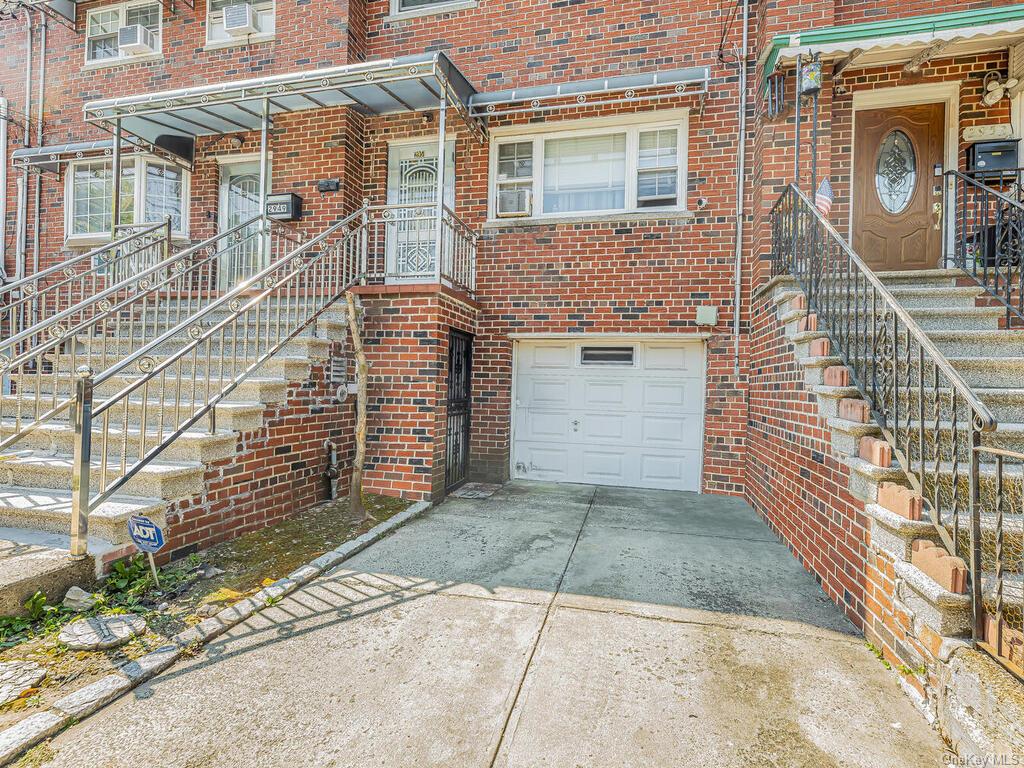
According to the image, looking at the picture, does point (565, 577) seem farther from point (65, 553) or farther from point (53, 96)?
point (53, 96)

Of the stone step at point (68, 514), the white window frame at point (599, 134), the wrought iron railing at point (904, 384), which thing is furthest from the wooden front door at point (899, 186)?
the stone step at point (68, 514)

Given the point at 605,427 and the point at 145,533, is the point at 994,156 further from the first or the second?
the point at 145,533

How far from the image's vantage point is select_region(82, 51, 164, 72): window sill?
26.2ft

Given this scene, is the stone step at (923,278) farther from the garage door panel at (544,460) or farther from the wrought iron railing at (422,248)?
the wrought iron railing at (422,248)

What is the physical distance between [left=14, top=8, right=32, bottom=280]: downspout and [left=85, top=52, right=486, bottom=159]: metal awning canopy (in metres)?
2.80

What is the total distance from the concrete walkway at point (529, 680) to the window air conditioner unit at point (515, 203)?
15.2 ft

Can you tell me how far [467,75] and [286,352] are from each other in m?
4.77

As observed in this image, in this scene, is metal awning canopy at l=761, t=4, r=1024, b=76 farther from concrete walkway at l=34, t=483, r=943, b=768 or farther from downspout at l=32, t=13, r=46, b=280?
downspout at l=32, t=13, r=46, b=280

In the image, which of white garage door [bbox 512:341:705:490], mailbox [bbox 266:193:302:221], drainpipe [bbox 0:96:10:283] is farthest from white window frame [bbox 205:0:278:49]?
white garage door [bbox 512:341:705:490]

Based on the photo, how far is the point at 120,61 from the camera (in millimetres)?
8102

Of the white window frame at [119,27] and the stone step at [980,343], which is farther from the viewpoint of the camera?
the white window frame at [119,27]

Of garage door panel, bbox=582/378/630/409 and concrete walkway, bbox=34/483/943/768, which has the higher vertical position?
garage door panel, bbox=582/378/630/409

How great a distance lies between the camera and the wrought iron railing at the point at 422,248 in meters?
5.82

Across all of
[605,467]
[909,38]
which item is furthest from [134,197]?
[909,38]
